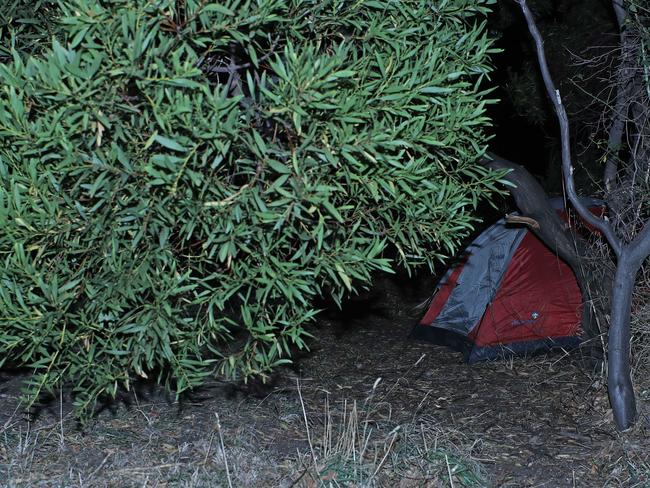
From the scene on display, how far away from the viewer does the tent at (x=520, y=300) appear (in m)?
8.47

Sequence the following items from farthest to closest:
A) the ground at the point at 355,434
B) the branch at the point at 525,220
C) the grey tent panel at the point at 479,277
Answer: the grey tent panel at the point at 479,277, the branch at the point at 525,220, the ground at the point at 355,434

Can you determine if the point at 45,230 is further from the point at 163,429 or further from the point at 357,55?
the point at 163,429

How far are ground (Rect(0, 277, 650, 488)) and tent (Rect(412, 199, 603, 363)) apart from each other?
25 cm

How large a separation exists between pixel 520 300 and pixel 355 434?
3410 mm

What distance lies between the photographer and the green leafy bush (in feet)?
12.1

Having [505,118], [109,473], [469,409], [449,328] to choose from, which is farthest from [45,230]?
[505,118]

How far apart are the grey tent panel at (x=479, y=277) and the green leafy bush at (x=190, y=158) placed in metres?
3.95

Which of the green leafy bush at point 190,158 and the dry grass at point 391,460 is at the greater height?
the green leafy bush at point 190,158

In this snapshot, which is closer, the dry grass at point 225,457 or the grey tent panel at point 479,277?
the dry grass at point 225,457

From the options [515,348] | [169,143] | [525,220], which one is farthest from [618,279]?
[169,143]

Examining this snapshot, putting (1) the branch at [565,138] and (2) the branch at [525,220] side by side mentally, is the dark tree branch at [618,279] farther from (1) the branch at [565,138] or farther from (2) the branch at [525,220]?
(2) the branch at [525,220]

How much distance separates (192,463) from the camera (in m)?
5.69

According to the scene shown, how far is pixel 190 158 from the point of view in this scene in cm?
389

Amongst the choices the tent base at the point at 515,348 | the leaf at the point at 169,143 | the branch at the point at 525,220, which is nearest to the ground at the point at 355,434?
the tent base at the point at 515,348
